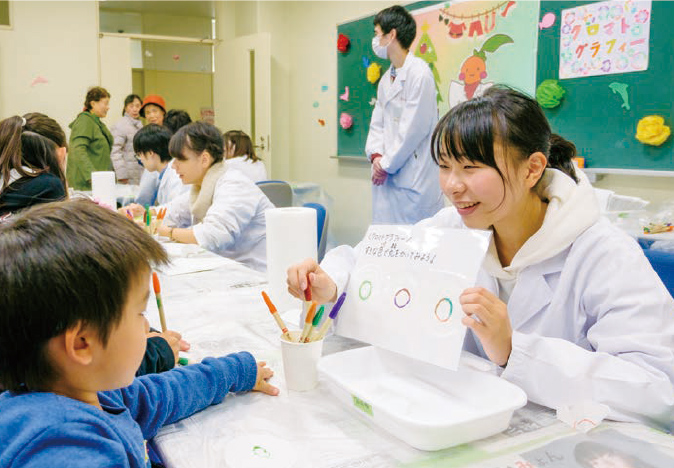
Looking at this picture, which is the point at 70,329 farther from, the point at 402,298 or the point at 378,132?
the point at 378,132

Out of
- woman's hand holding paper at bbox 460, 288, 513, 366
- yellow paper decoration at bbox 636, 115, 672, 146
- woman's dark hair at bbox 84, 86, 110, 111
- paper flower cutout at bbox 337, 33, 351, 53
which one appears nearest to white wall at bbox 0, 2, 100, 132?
woman's dark hair at bbox 84, 86, 110, 111

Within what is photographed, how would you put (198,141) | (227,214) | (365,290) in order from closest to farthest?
1. (365,290)
2. (227,214)
3. (198,141)

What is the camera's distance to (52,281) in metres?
0.58

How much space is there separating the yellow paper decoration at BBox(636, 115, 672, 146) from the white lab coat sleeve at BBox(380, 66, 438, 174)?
3.49 ft

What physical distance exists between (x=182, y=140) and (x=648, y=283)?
6.96ft

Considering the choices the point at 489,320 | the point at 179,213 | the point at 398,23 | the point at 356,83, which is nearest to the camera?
the point at 489,320

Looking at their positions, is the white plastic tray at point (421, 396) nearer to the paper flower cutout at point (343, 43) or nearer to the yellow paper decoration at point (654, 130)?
the yellow paper decoration at point (654, 130)

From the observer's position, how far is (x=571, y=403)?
83 cm

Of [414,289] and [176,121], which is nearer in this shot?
[414,289]

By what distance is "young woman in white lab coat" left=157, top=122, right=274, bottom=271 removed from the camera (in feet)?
8.01

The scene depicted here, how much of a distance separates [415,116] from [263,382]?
8.05ft

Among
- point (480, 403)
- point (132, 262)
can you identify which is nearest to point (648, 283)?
point (480, 403)

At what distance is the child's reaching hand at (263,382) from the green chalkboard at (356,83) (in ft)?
11.4

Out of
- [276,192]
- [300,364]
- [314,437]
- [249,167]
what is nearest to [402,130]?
[276,192]
